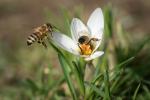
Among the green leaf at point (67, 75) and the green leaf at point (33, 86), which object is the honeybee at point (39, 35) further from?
the green leaf at point (33, 86)

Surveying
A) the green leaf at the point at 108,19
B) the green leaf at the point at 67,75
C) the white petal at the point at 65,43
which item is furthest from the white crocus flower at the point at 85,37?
the green leaf at the point at 108,19

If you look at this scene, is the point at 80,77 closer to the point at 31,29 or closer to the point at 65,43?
the point at 65,43

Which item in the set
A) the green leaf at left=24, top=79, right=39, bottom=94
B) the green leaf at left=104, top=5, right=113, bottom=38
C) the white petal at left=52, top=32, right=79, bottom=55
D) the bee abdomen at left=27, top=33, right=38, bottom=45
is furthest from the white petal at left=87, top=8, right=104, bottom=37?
the green leaf at left=24, top=79, right=39, bottom=94

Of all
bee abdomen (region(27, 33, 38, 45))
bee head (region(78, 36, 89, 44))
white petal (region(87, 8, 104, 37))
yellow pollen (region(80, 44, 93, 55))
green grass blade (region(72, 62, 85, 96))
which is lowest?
green grass blade (region(72, 62, 85, 96))

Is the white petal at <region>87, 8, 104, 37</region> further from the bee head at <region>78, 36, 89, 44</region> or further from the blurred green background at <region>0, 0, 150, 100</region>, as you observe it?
the blurred green background at <region>0, 0, 150, 100</region>

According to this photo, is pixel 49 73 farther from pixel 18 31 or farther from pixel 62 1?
pixel 62 1

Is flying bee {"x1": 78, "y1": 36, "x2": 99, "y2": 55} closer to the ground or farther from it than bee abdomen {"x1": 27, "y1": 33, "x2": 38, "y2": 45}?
closer to the ground

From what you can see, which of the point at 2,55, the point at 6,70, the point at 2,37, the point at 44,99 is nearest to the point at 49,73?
the point at 44,99
